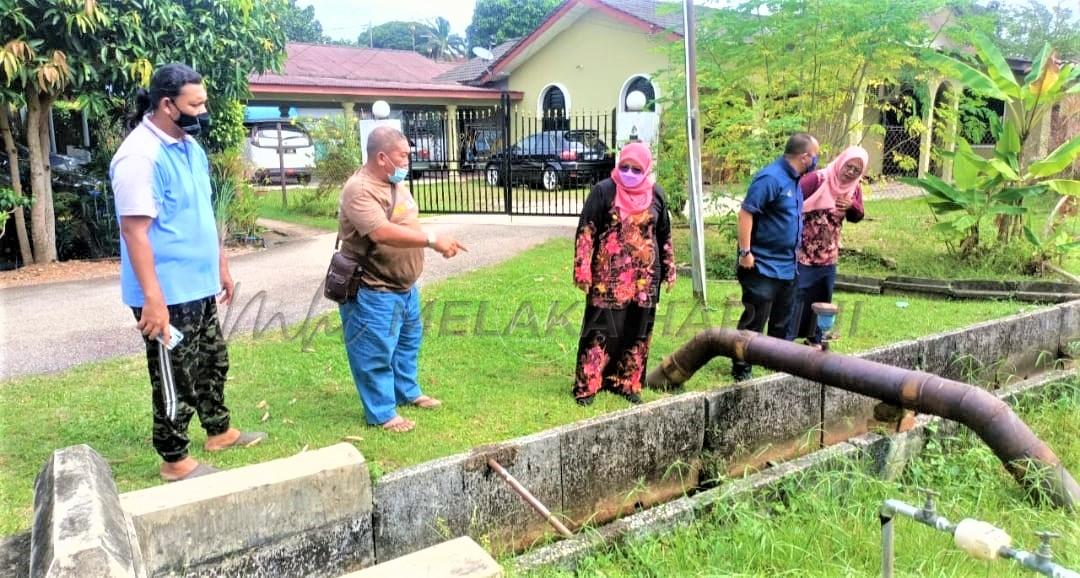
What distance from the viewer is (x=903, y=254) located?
944 cm

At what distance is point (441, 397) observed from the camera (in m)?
4.79

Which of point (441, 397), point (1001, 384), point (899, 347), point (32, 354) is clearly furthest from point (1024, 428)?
point (32, 354)

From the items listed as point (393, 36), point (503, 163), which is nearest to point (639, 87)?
point (503, 163)

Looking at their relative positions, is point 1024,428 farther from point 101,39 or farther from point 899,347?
point 101,39

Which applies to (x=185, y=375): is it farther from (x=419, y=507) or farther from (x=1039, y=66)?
(x=1039, y=66)

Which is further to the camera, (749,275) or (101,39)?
(101,39)

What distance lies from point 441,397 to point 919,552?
271 centimetres

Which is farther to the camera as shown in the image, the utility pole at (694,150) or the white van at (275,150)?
the white van at (275,150)

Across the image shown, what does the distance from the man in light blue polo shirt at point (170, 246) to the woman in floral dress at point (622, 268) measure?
2055mm

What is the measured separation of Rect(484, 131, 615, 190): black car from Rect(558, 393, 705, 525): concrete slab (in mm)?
10261

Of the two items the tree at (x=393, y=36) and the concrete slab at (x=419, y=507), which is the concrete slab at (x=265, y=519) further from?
the tree at (x=393, y=36)

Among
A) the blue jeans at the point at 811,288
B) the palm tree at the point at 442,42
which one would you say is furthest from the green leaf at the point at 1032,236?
the palm tree at the point at 442,42

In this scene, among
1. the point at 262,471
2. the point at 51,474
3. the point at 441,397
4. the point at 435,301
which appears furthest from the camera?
the point at 435,301

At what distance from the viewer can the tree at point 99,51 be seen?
7.85 m
